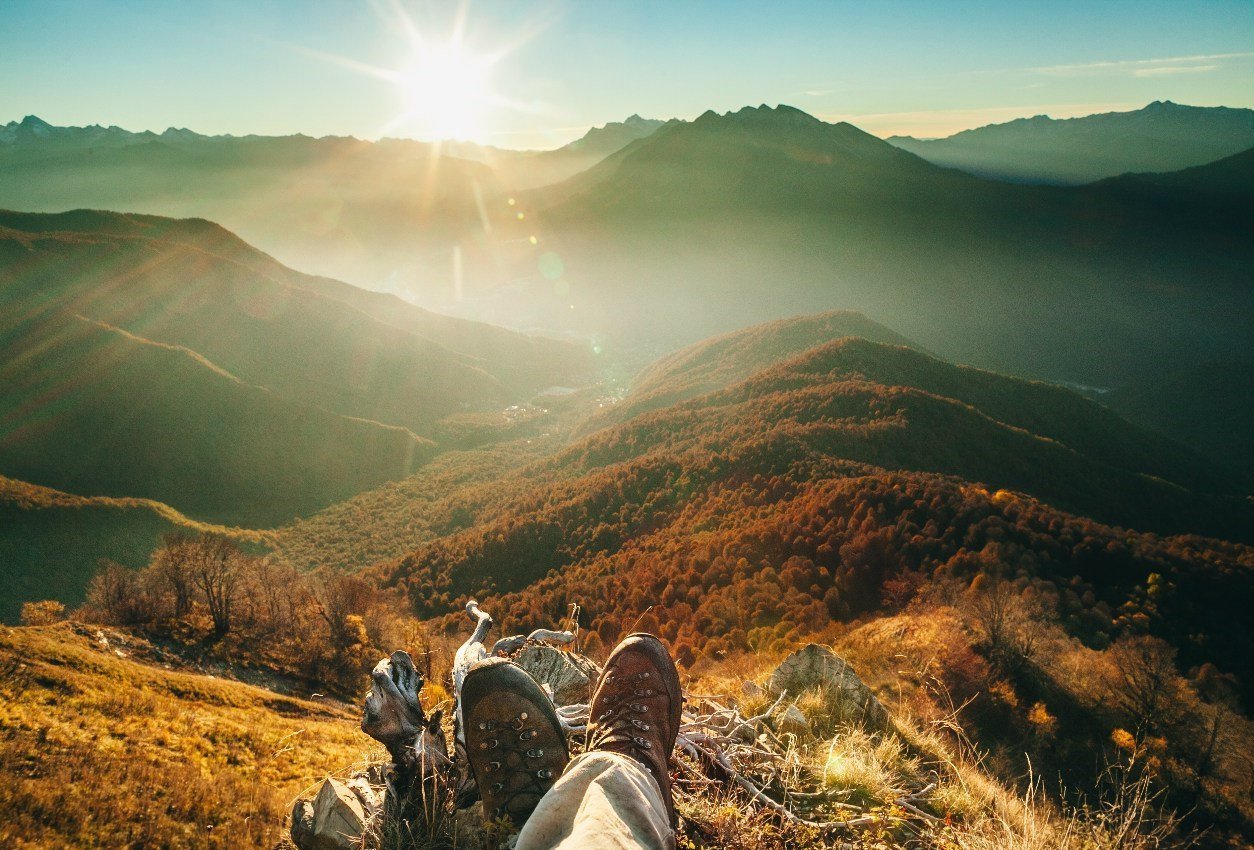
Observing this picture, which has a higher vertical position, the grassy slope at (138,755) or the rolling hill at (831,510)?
the grassy slope at (138,755)

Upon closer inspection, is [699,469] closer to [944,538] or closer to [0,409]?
[944,538]

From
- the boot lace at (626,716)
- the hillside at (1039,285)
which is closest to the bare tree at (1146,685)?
the boot lace at (626,716)

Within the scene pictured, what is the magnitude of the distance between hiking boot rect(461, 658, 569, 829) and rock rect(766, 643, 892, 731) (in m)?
2.75

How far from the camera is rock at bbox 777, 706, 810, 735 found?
401cm

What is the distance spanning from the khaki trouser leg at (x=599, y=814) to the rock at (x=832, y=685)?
287cm

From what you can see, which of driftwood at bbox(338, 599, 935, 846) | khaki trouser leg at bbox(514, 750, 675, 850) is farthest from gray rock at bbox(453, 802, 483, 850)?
khaki trouser leg at bbox(514, 750, 675, 850)

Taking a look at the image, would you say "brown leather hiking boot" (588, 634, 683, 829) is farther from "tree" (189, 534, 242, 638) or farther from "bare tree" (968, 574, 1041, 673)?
"tree" (189, 534, 242, 638)

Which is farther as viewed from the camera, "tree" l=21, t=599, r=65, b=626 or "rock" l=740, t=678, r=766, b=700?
"tree" l=21, t=599, r=65, b=626

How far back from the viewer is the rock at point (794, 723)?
4.01 meters

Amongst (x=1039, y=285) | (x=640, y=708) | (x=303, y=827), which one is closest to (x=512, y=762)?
(x=640, y=708)

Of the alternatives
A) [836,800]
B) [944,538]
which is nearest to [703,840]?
[836,800]

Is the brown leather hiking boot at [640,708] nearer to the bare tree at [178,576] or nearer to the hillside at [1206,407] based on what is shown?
the bare tree at [178,576]

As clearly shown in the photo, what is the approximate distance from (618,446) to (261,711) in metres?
47.5

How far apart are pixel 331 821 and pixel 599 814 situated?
1.56 meters
